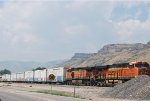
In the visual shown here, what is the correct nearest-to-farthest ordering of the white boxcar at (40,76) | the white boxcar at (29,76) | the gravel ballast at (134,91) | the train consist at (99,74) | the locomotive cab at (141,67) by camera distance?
the gravel ballast at (134,91)
the locomotive cab at (141,67)
the train consist at (99,74)
the white boxcar at (40,76)
the white boxcar at (29,76)

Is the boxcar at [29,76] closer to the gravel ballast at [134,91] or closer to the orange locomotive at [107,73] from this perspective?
the orange locomotive at [107,73]

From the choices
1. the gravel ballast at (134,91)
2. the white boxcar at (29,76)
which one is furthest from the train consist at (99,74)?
the white boxcar at (29,76)

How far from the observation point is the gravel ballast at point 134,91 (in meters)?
33.4

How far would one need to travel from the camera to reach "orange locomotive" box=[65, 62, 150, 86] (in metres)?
51.4

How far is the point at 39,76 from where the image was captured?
10119 centimetres

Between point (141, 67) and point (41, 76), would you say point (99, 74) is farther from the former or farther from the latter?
point (41, 76)

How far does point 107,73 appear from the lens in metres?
59.8

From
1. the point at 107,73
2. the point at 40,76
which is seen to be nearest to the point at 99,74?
the point at 107,73

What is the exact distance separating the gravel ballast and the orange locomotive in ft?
36.5

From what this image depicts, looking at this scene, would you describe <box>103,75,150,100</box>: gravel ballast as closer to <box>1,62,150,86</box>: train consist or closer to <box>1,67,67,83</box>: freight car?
<box>1,62,150,86</box>: train consist

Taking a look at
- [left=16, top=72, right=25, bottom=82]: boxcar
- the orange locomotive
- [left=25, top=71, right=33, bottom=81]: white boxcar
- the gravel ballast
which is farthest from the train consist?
[left=16, top=72, right=25, bottom=82]: boxcar

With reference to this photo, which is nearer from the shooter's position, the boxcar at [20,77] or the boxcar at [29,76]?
the boxcar at [29,76]

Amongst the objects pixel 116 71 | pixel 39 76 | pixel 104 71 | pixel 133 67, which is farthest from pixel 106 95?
pixel 39 76

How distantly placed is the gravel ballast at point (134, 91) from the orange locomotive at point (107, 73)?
1114 cm
